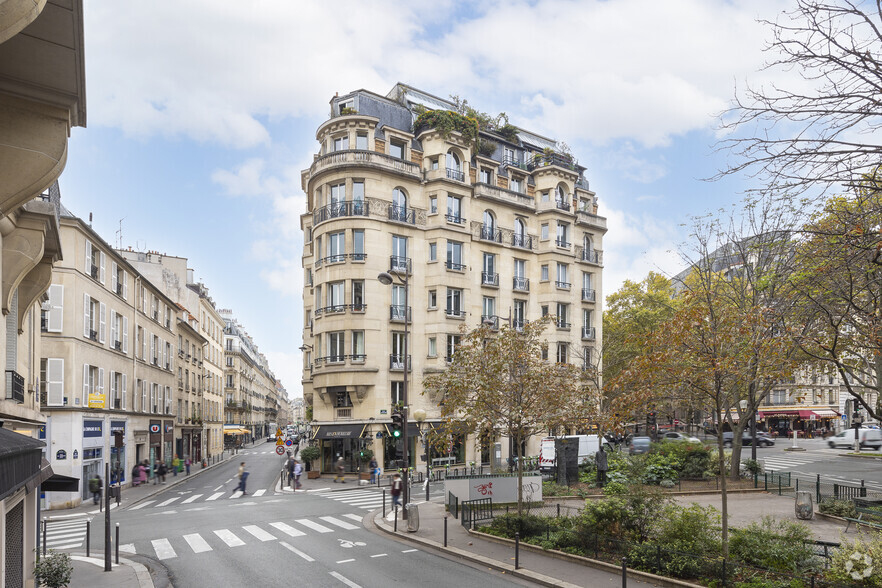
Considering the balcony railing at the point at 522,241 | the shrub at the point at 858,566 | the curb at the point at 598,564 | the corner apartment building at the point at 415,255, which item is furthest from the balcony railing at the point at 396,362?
the shrub at the point at 858,566

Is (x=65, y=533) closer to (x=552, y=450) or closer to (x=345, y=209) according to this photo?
(x=552, y=450)

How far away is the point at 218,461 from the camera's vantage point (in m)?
57.8

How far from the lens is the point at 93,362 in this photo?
30266 millimetres

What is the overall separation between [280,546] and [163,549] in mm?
3330

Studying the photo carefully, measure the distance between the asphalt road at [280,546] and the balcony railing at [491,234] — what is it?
2121 cm

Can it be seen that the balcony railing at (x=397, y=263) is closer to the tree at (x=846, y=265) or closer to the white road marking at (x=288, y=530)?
the white road marking at (x=288, y=530)

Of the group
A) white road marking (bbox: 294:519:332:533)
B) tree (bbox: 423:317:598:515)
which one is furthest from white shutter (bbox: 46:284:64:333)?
tree (bbox: 423:317:598:515)

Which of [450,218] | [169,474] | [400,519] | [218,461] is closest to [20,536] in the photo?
[400,519]

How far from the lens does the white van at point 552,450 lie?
29700mm

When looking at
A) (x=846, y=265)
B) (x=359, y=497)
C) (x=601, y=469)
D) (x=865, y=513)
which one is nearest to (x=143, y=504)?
(x=359, y=497)

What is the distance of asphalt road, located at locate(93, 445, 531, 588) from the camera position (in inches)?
523

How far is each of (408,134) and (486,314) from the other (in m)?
13.5

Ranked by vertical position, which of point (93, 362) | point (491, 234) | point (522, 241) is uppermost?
point (491, 234)

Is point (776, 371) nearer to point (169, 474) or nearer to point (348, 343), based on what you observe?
point (348, 343)
